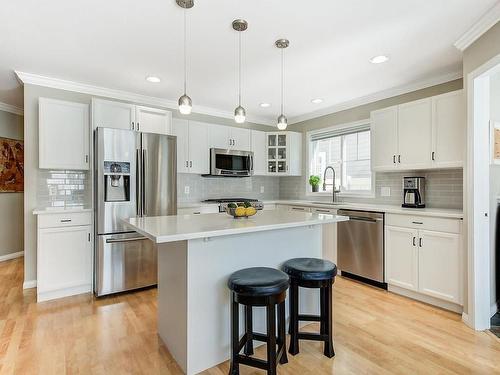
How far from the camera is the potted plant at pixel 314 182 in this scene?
4828mm

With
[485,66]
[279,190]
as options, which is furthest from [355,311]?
[279,190]

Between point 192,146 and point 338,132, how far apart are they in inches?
91.7

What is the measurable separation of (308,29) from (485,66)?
1396mm

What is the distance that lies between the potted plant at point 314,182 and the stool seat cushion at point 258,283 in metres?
3.15

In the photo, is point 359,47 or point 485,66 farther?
point 359,47

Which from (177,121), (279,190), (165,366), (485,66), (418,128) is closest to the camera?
(165,366)

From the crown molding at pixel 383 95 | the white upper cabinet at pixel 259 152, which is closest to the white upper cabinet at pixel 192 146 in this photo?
the white upper cabinet at pixel 259 152

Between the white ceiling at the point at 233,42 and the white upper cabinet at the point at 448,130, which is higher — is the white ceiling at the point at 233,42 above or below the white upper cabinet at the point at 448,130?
above

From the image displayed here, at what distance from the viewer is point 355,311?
9.22ft

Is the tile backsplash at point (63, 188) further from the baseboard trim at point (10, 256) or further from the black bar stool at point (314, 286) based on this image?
the black bar stool at point (314, 286)

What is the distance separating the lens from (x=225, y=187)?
4.98 metres

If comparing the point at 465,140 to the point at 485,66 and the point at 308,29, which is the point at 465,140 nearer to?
the point at 485,66


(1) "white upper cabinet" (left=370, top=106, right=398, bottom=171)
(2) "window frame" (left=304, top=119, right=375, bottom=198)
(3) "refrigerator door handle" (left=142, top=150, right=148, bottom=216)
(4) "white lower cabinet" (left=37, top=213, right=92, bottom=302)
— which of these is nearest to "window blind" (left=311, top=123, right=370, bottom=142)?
(2) "window frame" (left=304, top=119, right=375, bottom=198)

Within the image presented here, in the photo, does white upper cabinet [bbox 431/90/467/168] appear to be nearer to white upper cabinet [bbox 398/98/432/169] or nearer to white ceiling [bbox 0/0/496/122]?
white upper cabinet [bbox 398/98/432/169]
